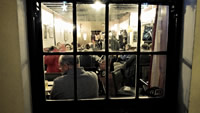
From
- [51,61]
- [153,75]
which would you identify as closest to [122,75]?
[153,75]

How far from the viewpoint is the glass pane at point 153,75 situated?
4.71 feet

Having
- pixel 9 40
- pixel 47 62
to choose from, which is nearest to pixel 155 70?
pixel 47 62

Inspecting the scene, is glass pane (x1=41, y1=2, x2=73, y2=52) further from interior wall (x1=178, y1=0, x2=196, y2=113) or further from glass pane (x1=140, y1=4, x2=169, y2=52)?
interior wall (x1=178, y1=0, x2=196, y2=113)

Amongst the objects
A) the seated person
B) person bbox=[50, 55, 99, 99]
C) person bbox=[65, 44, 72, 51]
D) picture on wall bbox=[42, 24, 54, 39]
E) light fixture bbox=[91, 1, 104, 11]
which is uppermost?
light fixture bbox=[91, 1, 104, 11]

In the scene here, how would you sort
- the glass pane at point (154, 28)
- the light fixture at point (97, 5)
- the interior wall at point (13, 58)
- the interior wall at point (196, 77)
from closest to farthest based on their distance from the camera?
the interior wall at point (13, 58), the interior wall at point (196, 77), the light fixture at point (97, 5), the glass pane at point (154, 28)

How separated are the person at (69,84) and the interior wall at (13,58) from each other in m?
0.32

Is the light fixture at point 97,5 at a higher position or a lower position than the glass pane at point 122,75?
higher

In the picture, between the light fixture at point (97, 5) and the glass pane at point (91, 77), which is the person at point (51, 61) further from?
the light fixture at point (97, 5)

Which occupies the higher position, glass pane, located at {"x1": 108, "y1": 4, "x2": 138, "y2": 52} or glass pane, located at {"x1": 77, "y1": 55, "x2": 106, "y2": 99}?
glass pane, located at {"x1": 108, "y1": 4, "x2": 138, "y2": 52}

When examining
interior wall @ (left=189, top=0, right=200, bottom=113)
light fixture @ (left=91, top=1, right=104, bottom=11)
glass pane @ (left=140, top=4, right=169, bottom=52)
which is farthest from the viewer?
glass pane @ (left=140, top=4, right=169, bottom=52)

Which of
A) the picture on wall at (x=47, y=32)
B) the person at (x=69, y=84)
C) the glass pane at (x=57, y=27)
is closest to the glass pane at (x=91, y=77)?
the person at (x=69, y=84)

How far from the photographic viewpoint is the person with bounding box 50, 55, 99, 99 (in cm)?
136

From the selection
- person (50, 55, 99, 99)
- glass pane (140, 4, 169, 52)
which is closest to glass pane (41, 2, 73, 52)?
person (50, 55, 99, 99)

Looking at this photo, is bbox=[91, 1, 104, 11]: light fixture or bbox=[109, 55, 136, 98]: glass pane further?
bbox=[109, 55, 136, 98]: glass pane
